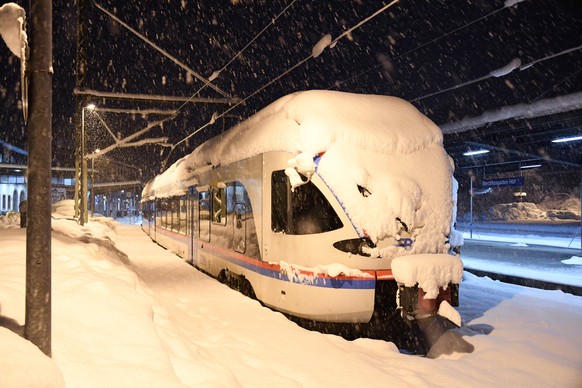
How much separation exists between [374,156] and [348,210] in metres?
0.85

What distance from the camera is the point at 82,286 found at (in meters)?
5.05

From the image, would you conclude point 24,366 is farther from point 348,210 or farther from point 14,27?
point 348,210

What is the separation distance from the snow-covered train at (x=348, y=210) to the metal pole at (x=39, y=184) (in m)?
3.30

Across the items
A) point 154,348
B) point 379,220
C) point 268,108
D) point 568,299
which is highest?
point 268,108

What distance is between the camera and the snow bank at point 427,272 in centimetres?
532

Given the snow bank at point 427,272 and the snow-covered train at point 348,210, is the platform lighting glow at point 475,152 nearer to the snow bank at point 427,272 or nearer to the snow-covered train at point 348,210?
the snow-covered train at point 348,210

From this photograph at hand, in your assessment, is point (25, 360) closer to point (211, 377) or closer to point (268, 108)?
point (211, 377)

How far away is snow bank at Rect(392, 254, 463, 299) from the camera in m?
5.32

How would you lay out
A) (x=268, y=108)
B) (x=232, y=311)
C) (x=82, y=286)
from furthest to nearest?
(x=268, y=108)
(x=232, y=311)
(x=82, y=286)

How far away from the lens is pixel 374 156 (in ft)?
19.6

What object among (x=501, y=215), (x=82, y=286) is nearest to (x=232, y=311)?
(x=82, y=286)

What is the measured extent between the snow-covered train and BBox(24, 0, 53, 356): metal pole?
130 inches

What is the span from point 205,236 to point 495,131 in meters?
7.63

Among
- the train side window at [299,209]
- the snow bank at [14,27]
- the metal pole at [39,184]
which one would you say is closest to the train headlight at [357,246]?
the train side window at [299,209]
